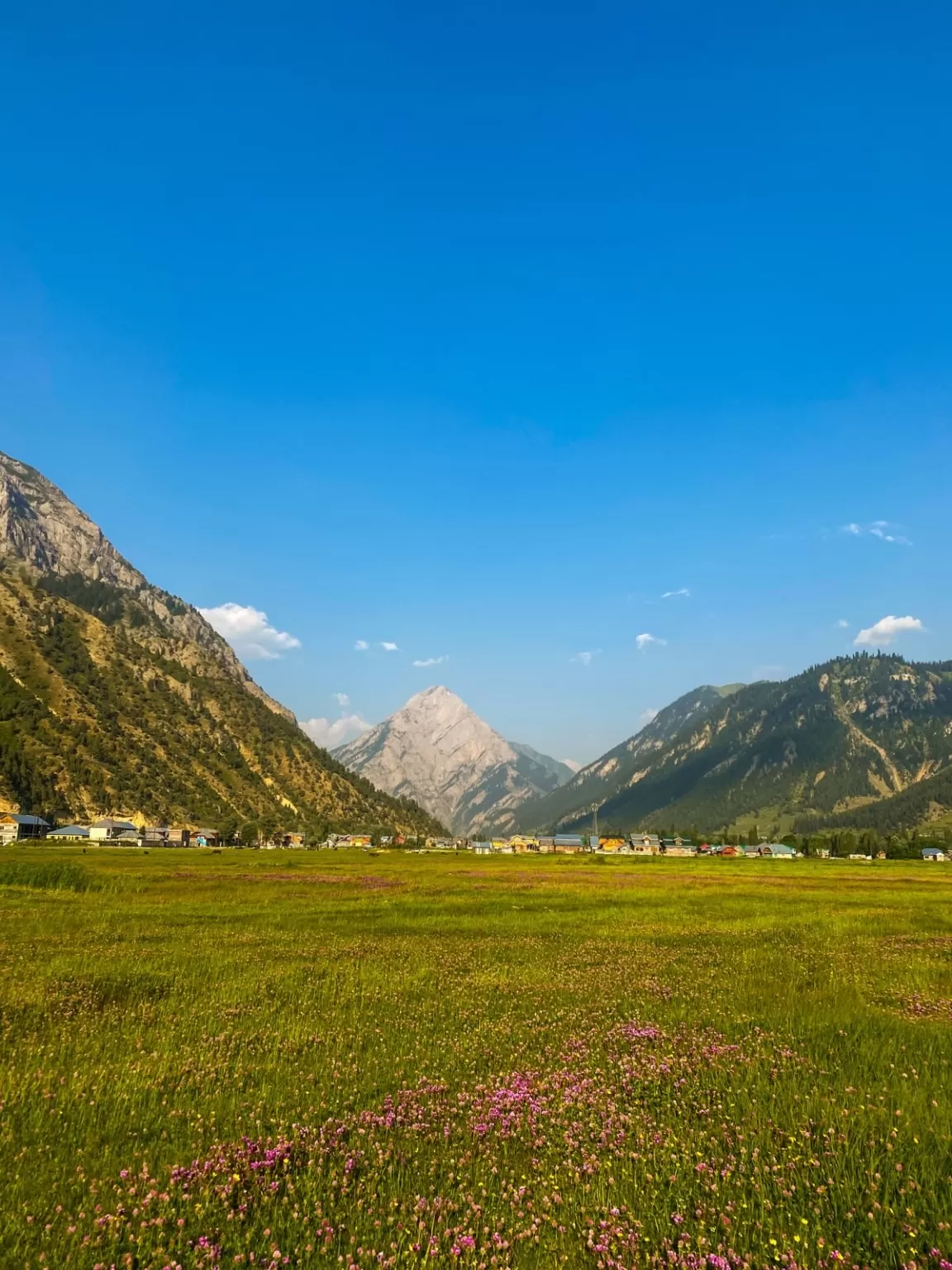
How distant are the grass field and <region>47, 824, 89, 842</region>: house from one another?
617ft

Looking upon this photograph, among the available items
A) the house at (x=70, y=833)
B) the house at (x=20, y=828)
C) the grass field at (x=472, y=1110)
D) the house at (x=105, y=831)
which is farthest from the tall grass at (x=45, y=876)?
the house at (x=105, y=831)

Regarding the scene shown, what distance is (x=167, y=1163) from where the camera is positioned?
7398 mm

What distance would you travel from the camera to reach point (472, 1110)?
8898 mm

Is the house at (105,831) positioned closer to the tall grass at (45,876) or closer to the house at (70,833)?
the house at (70,833)

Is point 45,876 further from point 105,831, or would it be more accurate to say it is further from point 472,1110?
point 105,831

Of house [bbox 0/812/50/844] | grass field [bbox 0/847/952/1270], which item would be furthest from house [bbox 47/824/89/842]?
grass field [bbox 0/847/952/1270]

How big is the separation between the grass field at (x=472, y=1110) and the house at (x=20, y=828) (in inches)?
7287

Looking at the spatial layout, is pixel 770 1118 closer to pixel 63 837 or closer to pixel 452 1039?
pixel 452 1039

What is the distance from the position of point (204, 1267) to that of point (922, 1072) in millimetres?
10849

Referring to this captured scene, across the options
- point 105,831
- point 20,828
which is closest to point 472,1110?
point 20,828

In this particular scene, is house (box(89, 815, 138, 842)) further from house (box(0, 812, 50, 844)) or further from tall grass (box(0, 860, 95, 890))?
tall grass (box(0, 860, 95, 890))

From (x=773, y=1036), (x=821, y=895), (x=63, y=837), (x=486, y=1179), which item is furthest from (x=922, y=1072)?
(x=63, y=837)

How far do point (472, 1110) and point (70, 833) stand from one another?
216111 mm

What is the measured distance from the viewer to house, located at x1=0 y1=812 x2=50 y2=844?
167 metres
